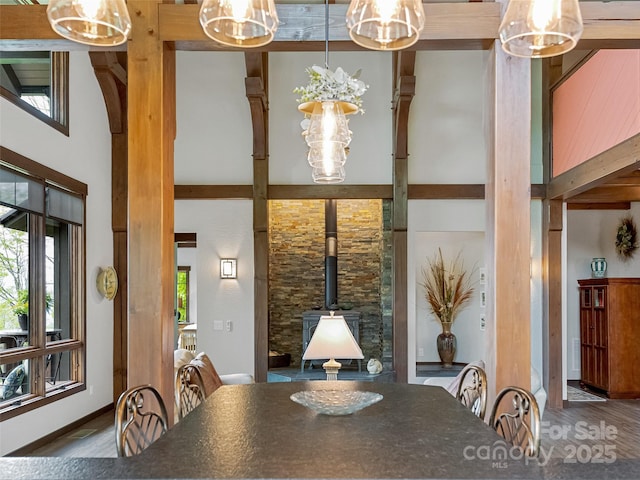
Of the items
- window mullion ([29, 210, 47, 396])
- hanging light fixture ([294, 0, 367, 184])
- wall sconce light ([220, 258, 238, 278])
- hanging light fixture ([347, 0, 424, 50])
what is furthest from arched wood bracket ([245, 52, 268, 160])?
hanging light fixture ([347, 0, 424, 50])

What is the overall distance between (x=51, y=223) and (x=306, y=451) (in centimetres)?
492

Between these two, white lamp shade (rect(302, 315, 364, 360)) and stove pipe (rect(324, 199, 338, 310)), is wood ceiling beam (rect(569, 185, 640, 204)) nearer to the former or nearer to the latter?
stove pipe (rect(324, 199, 338, 310))

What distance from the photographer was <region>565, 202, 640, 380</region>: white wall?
8969 mm

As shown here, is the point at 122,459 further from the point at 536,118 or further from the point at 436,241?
the point at 436,241

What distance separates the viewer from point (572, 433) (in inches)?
233

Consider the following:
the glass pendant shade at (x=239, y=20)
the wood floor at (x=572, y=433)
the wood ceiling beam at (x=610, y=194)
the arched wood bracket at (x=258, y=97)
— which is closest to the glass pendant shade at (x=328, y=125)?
the glass pendant shade at (x=239, y=20)

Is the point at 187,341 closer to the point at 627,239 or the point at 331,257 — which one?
the point at 331,257

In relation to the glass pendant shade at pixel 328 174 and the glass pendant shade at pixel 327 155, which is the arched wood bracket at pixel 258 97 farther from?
the glass pendant shade at pixel 327 155

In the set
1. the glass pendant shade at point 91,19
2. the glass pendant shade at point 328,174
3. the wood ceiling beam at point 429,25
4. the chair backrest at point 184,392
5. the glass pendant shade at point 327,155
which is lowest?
the chair backrest at point 184,392

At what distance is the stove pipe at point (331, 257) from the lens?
28.9 feet

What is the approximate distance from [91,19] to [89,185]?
489 centimetres

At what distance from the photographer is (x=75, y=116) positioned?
20.6 feet

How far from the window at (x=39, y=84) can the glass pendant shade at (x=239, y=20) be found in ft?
11.2

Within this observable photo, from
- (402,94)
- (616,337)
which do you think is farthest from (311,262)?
(616,337)
